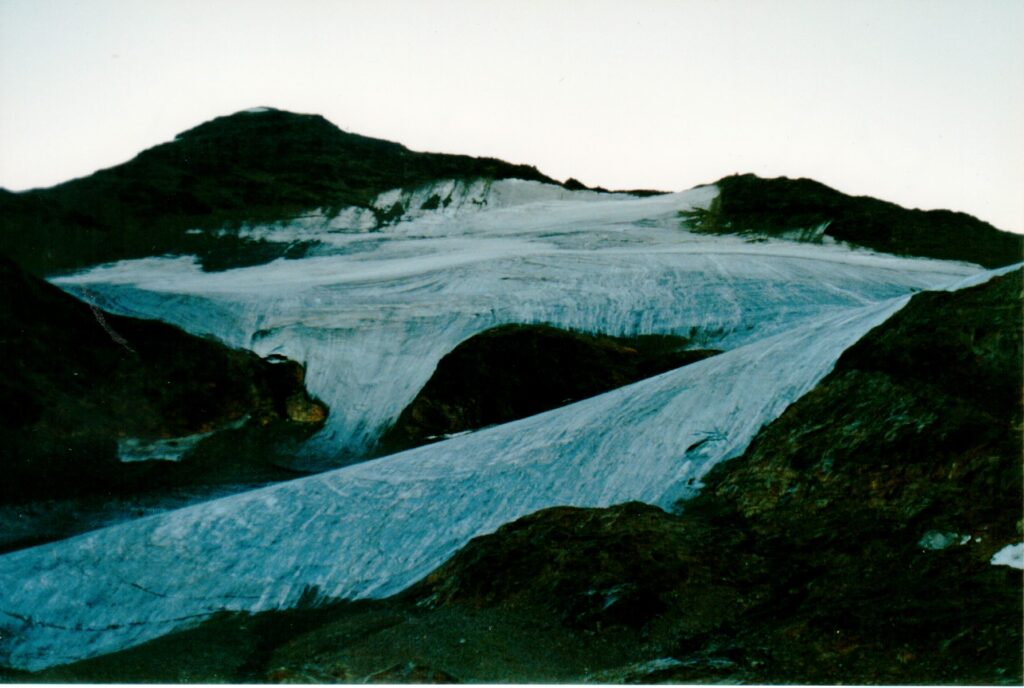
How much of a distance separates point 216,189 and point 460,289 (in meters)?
1.03

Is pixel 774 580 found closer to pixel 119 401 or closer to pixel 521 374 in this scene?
pixel 521 374

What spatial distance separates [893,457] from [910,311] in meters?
0.55

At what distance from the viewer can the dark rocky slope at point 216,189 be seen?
400 centimetres

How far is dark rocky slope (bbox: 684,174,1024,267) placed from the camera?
12.6 feet

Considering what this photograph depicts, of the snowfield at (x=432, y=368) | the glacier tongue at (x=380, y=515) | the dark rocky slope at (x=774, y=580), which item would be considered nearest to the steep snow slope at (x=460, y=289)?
the snowfield at (x=432, y=368)

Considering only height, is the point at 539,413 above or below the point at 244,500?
above

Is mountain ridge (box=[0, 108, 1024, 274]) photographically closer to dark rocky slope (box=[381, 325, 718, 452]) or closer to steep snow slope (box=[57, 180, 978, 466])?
steep snow slope (box=[57, 180, 978, 466])

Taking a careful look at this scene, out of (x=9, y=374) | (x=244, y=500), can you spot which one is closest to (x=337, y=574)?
(x=244, y=500)

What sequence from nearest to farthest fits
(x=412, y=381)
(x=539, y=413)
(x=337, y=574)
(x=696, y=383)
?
1. (x=337, y=574)
2. (x=696, y=383)
3. (x=539, y=413)
4. (x=412, y=381)

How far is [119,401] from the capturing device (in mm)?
3715

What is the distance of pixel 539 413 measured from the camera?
3.64m

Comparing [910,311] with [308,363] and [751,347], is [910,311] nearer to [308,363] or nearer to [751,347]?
[751,347]

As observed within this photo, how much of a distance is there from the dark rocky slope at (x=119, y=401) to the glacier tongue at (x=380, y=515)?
285 mm

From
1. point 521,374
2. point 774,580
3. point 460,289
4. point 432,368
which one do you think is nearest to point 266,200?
point 460,289
